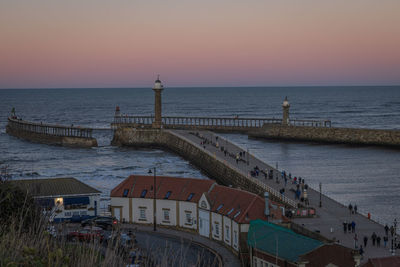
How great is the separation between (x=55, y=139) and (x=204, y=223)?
64100mm

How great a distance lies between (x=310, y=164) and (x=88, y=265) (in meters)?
57.3

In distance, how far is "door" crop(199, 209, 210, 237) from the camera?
31.1 metres

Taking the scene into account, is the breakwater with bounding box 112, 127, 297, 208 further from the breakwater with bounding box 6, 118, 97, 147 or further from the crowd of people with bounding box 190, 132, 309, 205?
the breakwater with bounding box 6, 118, 97, 147

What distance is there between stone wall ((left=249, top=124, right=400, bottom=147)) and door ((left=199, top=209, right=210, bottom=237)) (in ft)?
191

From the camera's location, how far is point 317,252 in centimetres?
2212

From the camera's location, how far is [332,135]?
8931 cm

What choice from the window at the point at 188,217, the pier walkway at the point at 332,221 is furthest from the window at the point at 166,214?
the pier walkway at the point at 332,221

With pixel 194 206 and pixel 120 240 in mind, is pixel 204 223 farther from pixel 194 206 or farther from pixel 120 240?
pixel 120 240

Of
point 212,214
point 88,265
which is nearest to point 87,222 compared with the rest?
point 212,214

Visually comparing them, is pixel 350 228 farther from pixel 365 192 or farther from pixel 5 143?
pixel 5 143

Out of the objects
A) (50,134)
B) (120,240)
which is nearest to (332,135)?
(50,134)

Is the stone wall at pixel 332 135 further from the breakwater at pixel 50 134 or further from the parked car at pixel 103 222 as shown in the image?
the parked car at pixel 103 222

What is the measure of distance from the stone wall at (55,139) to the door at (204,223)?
188ft

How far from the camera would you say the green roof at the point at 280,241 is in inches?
895
